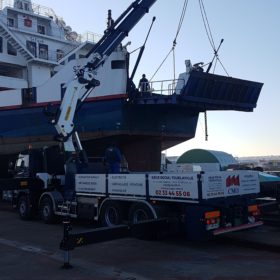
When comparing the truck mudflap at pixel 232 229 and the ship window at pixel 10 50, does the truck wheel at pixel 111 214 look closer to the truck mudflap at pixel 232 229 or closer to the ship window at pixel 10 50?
the truck mudflap at pixel 232 229

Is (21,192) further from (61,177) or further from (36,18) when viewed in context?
(36,18)

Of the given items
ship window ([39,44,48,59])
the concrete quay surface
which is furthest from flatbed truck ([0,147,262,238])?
ship window ([39,44,48,59])

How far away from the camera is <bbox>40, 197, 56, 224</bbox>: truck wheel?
42.2 feet

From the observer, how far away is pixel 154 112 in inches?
766

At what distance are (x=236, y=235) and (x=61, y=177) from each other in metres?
6.16

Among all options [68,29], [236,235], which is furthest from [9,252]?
[68,29]

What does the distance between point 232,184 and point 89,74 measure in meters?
7.49

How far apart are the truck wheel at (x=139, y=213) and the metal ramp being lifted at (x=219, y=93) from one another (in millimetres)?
8063

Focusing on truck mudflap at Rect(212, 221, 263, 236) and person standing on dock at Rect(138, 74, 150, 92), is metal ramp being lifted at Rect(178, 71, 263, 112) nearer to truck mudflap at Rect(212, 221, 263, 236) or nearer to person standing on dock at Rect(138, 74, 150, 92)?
person standing on dock at Rect(138, 74, 150, 92)

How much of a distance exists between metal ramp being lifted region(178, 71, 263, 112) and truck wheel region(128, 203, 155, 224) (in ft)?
26.5

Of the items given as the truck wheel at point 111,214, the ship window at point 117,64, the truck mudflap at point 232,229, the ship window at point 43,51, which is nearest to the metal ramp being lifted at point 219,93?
the ship window at point 117,64

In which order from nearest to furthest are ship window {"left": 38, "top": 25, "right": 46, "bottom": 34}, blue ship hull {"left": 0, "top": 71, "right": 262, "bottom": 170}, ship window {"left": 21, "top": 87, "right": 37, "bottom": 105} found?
blue ship hull {"left": 0, "top": 71, "right": 262, "bottom": 170} → ship window {"left": 21, "top": 87, "right": 37, "bottom": 105} → ship window {"left": 38, "top": 25, "right": 46, "bottom": 34}

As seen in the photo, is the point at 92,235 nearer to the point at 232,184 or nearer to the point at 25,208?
the point at 232,184

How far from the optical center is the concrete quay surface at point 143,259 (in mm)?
6871
